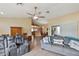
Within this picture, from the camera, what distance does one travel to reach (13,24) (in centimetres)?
231

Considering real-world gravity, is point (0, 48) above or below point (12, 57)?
above

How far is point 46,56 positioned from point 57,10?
0.90 meters

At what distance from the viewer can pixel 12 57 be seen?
7.63 feet

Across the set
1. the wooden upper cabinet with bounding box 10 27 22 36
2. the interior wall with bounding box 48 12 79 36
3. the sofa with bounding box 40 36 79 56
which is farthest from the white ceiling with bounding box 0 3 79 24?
the sofa with bounding box 40 36 79 56

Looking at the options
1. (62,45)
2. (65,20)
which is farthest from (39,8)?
(62,45)

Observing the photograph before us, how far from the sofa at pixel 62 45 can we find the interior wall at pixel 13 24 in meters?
0.40

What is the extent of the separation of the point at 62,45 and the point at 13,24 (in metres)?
1.02

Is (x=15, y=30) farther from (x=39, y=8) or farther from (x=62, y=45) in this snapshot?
(x=62, y=45)

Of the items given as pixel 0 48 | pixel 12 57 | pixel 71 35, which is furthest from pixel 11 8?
pixel 71 35

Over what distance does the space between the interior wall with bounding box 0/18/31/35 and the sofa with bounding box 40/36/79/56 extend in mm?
401

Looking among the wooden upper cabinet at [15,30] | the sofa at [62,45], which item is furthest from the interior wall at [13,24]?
the sofa at [62,45]

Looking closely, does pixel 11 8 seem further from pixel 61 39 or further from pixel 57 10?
pixel 61 39

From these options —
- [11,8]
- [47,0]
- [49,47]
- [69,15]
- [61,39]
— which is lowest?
[49,47]

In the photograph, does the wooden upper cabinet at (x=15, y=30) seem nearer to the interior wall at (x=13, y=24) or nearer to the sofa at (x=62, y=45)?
the interior wall at (x=13, y=24)
